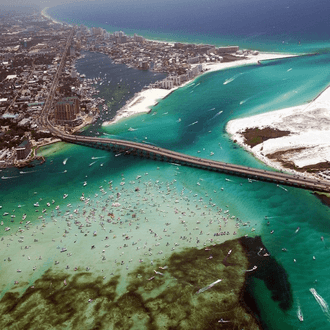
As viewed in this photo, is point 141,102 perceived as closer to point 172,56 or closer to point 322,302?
point 172,56

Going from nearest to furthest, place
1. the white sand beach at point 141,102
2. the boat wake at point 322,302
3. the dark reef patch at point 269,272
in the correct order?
the boat wake at point 322,302 < the dark reef patch at point 269,272 < the white sand beach at point 141,102

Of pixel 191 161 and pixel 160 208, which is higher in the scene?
pixel 191 161

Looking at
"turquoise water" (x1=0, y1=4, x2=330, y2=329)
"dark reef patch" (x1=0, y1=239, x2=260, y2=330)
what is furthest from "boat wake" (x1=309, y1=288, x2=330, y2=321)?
"dark reef patch" (x1=0, y1=239, x2=260, y2=330)

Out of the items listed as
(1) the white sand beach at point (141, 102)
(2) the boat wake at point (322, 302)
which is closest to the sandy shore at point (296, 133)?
(2) the boat wake at point (322, 302)

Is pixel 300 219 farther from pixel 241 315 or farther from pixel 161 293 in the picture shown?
pixel 161 293

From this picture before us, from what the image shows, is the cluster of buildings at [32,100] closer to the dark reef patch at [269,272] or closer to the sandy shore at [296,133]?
the sandy shore at [296,133]

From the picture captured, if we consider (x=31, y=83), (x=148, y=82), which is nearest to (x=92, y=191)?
(x=148, y=82)

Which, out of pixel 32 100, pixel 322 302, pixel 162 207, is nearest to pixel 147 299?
pixel 162 207
